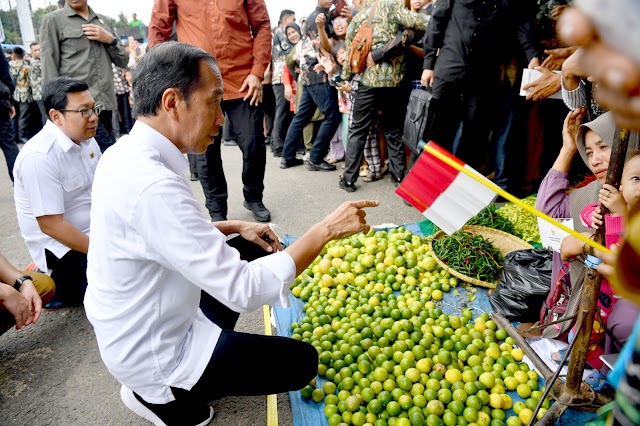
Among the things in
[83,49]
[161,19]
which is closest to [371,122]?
[161,19]

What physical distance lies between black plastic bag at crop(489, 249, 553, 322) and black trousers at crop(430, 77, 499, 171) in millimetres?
2054

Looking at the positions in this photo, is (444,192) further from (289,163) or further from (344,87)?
(289,163)

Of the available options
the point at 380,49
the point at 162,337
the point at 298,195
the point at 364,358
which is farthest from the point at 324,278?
the point at 380,49

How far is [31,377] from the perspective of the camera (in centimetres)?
272

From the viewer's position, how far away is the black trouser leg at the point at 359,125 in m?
5.34

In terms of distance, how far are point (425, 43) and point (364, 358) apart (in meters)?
3.47

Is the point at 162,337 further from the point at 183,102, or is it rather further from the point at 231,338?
the point at 183,102

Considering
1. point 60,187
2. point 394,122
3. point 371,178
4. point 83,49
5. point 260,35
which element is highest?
point 260,35

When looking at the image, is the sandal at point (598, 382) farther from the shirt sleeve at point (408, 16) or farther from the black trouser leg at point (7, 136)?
the black trouser leg at point (7, 136)

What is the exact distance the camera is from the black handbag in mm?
4492

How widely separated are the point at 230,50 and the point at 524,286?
3367mm

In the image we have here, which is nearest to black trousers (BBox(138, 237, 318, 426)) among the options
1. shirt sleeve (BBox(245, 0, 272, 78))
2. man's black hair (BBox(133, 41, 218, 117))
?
man's black hair (BBox(133, 41, 218, 117))

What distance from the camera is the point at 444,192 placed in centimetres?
208

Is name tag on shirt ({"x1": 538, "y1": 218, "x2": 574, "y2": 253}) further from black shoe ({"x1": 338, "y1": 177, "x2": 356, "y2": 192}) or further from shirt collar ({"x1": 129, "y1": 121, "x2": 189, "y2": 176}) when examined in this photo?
black shoe ({"x1": 338, "y1": 177, "x2": 356, "y2": 192})
